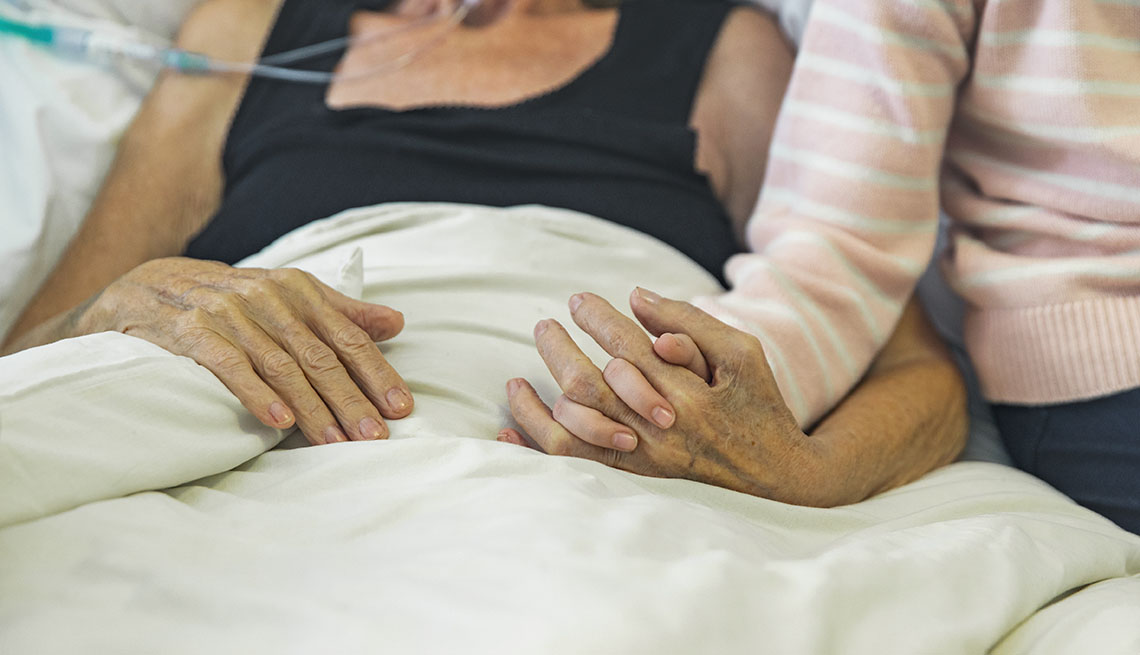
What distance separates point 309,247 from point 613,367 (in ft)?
1.22

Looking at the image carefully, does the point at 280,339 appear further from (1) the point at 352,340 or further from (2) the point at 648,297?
(2) the point at 648,297

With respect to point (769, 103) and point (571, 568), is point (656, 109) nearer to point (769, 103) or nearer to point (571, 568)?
point (769, 103)

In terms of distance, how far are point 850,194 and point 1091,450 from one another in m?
0.33

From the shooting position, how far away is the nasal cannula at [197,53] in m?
1.17

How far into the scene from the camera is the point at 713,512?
65cm

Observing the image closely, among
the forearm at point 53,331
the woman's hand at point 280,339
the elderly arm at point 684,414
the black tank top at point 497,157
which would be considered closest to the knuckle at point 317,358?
the woman's hand at point 280,339

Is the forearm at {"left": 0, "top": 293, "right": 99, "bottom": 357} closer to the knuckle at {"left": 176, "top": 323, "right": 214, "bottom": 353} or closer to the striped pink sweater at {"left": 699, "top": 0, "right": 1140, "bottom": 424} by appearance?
the knuckle at {"left": 176, "top": 323, "right": 214, "bottom": 353}

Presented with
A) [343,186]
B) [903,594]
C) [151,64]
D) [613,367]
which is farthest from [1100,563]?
[151,64]

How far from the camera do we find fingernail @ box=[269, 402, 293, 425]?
0.69 metres

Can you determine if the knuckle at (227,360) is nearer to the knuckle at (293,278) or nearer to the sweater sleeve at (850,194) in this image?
the knuckle at (293,278)

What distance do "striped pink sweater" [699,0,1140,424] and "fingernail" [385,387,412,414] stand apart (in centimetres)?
Answer: 32

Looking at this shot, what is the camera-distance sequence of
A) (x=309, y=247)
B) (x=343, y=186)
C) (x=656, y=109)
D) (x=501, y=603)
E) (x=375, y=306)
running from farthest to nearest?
1. (x=656, y=109)
2. (x=343, y=186)
3. (x=309, y=247)
4. (x=375, y=306)
5. (x=501, y=603)

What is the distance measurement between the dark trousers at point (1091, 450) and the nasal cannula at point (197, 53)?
0.85 metres

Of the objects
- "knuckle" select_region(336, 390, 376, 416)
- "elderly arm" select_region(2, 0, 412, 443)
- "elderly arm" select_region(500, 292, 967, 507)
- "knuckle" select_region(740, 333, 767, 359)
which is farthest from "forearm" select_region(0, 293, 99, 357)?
"knuckle" select_region(740, 333, 767, 359)
